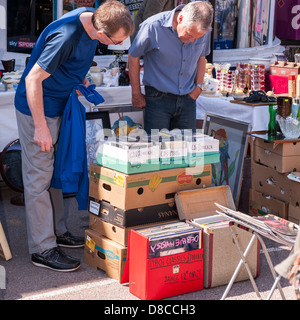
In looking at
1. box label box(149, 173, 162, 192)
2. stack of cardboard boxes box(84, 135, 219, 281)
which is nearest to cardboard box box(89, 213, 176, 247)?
stack of cardboard boxes box(84, 135, 219, 281)

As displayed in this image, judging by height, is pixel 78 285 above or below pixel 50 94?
below

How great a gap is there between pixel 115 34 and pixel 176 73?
3.47 feet

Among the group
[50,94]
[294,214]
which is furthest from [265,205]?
[50,94]

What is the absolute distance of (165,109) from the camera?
14.4ft

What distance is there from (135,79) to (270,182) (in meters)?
1.41

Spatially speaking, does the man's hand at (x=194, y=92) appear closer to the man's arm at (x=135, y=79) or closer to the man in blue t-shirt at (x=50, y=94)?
the man's arm at (x=135, y=79)

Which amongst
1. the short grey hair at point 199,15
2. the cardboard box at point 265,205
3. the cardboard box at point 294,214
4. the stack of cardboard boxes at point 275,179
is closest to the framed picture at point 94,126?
the stack of cardboard boxes at point 275,179

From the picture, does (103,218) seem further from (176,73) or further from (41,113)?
(176,73)

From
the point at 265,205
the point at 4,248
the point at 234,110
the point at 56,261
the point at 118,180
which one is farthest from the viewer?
the point at 234,110

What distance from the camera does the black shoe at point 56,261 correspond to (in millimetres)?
3855

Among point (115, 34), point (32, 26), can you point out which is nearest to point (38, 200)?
point (115, 34)

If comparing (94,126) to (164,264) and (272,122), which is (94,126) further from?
(164,264)

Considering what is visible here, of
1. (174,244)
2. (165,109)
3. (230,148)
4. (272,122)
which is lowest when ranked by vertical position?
(174,244)

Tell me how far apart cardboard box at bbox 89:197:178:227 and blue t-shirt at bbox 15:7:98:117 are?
0.67 meters
